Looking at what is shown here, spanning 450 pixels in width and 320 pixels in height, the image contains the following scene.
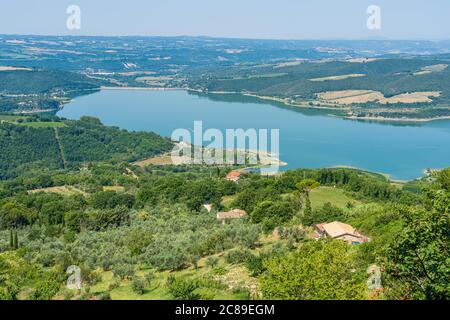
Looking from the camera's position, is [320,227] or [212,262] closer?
[212,262]

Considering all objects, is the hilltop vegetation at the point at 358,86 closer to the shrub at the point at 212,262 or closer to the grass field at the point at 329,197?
the grass field at the point at 329,197

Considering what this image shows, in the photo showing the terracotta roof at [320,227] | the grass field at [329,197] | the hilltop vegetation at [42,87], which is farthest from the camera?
the hilltop vegetation at [42,87]

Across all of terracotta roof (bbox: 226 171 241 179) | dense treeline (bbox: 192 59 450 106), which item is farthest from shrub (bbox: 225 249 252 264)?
dense treeline (bbox: 192 59 450 106)

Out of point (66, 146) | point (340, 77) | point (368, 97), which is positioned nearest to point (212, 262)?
point (66, 146)

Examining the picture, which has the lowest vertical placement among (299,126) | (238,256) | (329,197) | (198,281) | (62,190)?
(62,190)

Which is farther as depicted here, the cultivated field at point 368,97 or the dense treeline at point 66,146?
the cultivated field at point 368,97

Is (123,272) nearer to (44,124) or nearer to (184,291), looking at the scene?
(184,291)

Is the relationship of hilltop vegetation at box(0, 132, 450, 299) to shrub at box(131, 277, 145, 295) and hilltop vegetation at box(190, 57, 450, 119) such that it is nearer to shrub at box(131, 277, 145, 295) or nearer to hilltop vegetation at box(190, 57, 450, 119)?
shrub at box(131, 277, 145, 295)

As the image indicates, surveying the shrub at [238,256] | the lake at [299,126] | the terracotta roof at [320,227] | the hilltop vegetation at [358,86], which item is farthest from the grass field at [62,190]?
the hilltop vegetation at [358,86]
